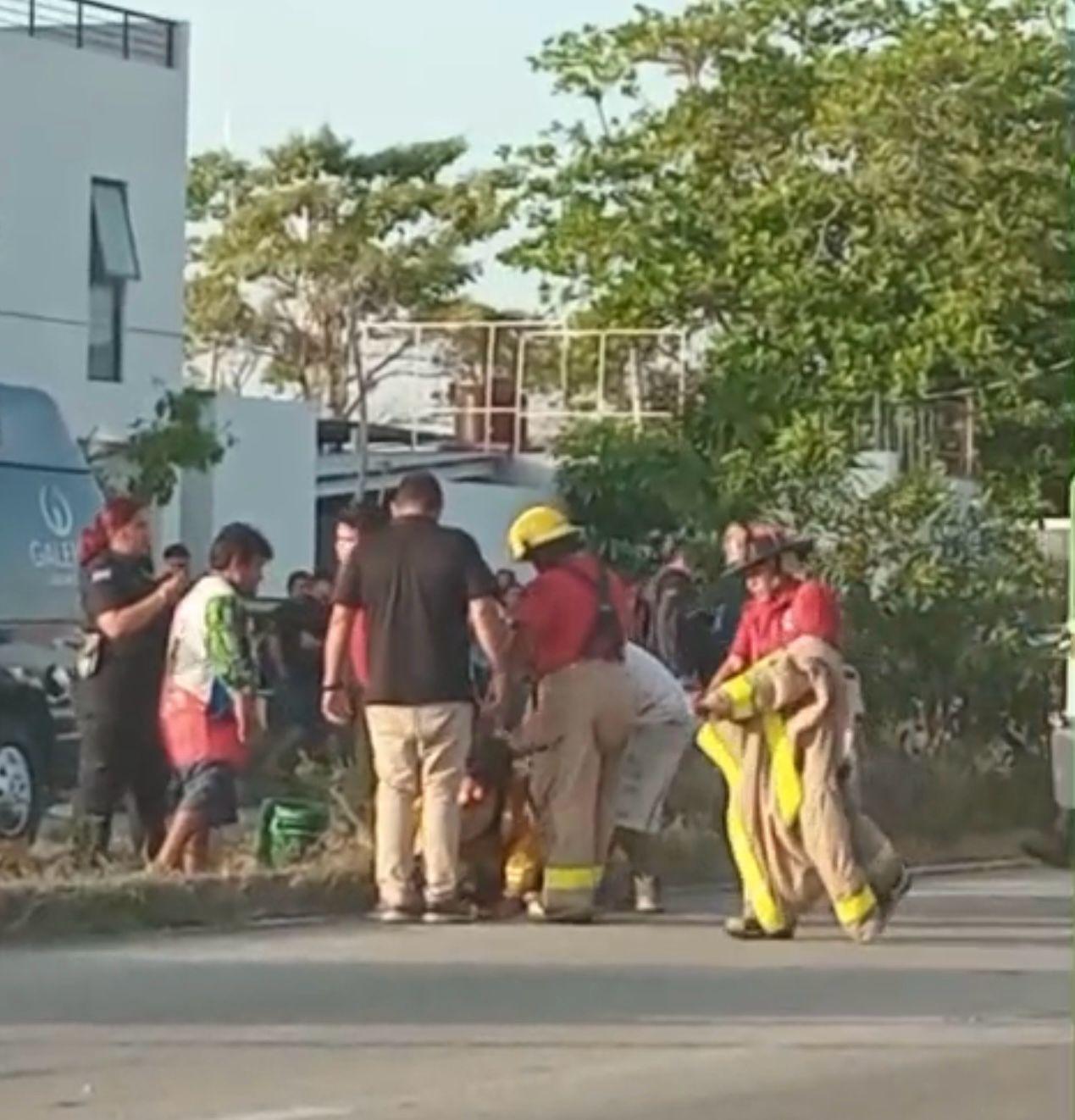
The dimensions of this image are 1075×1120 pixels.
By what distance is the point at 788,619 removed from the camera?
15.1 m

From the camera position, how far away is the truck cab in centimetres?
2009

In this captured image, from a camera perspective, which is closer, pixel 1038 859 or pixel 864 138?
pixel 1038 859

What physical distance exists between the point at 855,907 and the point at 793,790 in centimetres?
53

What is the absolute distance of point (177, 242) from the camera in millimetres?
38781

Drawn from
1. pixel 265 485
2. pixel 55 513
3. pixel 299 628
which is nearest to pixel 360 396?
pixel 265 485

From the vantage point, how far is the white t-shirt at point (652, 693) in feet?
52.3

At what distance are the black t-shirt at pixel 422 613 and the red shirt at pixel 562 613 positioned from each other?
21cm

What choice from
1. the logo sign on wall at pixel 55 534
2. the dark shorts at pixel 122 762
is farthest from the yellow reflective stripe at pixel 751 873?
the logo sign on wall at pixel 55 534

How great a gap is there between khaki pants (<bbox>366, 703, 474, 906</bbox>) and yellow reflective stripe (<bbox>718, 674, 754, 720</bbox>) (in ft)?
3.87

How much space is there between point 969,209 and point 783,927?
29.4m

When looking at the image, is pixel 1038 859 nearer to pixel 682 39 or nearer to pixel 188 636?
pixel 188 636

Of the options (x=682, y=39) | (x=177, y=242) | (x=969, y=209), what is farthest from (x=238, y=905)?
(x=682, y=39)

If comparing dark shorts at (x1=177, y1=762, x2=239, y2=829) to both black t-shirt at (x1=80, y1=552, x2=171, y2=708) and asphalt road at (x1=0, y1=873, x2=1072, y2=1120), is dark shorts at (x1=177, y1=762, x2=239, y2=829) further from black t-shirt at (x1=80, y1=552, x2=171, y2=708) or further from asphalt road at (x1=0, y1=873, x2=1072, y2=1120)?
asphalt road at (x1=0, y1=873, x2=1072, y2=1120)

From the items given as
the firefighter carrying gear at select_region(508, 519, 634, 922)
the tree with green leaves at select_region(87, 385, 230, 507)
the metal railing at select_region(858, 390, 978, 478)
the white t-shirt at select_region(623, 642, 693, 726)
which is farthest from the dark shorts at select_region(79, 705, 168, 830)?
the metal railing at select_region(858, 390, 978, 478)
